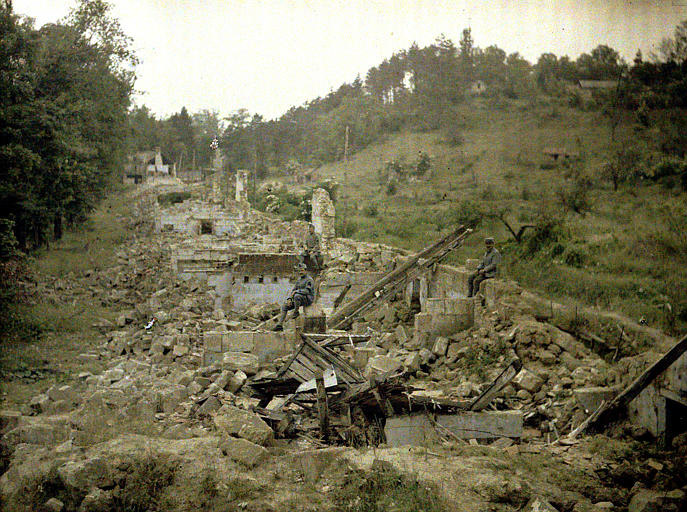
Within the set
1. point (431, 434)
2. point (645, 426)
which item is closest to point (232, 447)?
point (431, 434)

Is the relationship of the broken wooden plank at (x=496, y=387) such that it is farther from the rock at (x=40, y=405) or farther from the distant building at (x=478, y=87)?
the distant building at (x=478, y=87)

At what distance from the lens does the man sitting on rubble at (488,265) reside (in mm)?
11922

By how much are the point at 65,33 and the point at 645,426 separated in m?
16.3

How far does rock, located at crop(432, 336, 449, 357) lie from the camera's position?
11086 mm

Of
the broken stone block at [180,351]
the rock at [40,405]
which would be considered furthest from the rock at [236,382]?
the broken stone block at [180,351]

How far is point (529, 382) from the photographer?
8.74 m

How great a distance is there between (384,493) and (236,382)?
11.3 ft

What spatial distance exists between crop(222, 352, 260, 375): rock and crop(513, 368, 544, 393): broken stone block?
411cm

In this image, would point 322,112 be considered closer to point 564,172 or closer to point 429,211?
point 429,211

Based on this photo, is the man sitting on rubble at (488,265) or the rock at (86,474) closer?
the rock at (86,474)

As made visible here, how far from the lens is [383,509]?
Result: 16.4ft

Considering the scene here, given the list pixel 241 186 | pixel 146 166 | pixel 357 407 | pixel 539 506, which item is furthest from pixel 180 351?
pixel 146 166

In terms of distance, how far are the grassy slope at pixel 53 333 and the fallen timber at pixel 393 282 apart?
16.7 ft

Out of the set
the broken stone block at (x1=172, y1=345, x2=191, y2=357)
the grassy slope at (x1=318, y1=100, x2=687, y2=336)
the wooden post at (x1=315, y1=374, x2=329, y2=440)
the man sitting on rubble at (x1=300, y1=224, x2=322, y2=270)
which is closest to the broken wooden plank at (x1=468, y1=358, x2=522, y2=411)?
the wooden post at (x1=315, y1=374, x2=329, y2=440)
